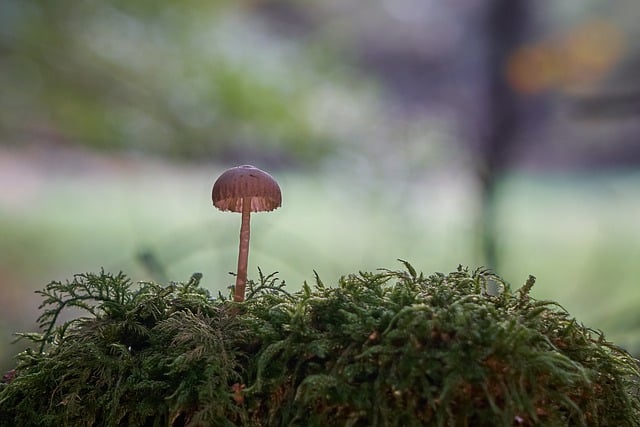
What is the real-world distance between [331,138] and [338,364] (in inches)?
141

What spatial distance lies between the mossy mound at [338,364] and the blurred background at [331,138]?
2224 millimetres

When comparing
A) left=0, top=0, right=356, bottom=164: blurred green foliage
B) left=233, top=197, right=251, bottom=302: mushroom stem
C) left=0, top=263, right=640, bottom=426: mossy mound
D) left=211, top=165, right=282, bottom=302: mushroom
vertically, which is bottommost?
left=0, top=263, right=640, bottom=426: mossy mound

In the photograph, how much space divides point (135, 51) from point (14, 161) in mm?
2193

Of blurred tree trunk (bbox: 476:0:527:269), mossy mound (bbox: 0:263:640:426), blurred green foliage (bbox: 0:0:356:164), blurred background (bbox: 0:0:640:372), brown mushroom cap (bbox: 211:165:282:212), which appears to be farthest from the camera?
blurred tree trunk (bbox: 476:0:527:269)

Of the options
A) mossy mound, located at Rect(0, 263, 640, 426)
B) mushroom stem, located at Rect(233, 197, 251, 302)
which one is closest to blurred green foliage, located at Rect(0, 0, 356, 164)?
mushroom stem, located at Rect(233, 197, 251, 302)

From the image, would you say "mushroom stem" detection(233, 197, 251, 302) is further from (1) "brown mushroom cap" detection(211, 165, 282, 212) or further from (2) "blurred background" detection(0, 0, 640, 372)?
(2) "blurred background" detection(0, 0, 640, 372)

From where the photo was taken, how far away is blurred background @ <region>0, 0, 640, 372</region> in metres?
3.75

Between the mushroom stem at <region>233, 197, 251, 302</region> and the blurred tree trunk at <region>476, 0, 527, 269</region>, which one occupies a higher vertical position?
the blurred tree trunk at <region>476, 0, 527, 269</region>

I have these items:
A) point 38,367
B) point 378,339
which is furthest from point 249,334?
point 38,367

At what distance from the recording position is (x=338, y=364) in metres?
0.93

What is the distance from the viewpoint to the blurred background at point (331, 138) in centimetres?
375

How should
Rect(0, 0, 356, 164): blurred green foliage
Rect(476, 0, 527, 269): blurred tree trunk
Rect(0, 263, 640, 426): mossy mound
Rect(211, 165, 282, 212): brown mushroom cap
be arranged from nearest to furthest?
Rect(0, 263, 640, 426): mossy mound → Rect(211, 165, 282, 212): brown mushroom cap → Rect(0, 0, 356, 164): blurred green foliage → Rect(476, 0, 527, 269): blurred tree trunk

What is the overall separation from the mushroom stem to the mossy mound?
5cm

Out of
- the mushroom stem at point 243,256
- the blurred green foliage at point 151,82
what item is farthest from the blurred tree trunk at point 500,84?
the mushroom stem at point 243,256
